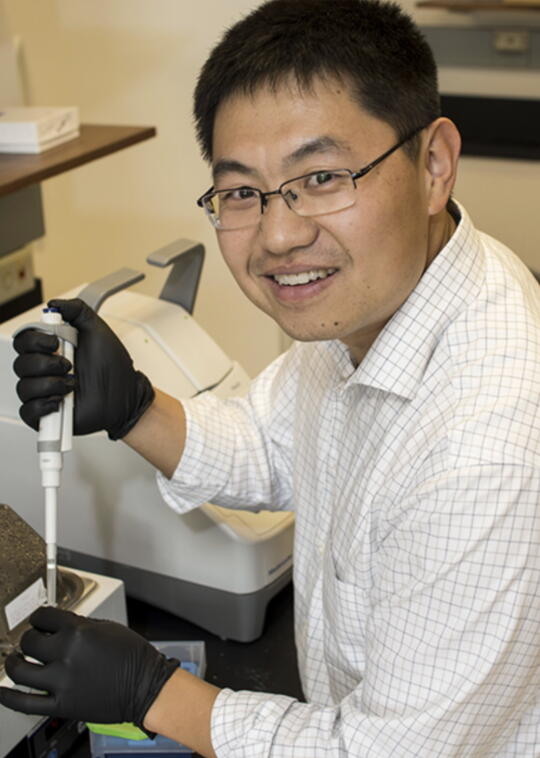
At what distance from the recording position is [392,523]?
979mm

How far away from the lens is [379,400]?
1.08 meters

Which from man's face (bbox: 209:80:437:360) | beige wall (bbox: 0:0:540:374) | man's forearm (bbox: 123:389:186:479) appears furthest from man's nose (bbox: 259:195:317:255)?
beige wall (bbox: 0:0:540:374)

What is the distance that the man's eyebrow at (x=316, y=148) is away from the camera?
94 centimetres

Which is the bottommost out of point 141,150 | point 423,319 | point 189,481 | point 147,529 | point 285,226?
point 147,529

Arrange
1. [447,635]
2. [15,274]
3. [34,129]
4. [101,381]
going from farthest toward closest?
[15,274] < [34,129] < [101,381] < [447,635]

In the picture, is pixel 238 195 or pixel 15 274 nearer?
pixel 238 195

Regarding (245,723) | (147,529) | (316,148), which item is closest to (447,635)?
(245,723)

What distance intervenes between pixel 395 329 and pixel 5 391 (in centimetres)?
62

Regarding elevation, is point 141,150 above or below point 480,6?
below

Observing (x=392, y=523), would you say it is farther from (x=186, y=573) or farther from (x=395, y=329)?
(x=186, y=573)

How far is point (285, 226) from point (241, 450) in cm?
47

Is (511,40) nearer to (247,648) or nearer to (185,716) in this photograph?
(247,648)

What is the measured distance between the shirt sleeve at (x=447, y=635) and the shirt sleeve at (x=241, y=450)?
409mm

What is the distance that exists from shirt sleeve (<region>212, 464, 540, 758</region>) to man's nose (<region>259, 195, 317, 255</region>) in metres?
0.28
